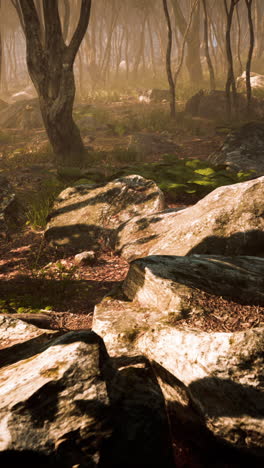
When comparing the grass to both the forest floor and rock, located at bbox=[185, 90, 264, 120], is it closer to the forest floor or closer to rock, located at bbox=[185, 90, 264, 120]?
the forest floor

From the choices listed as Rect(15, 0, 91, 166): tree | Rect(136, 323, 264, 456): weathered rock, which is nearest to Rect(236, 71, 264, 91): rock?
Rect(15, 0, 91, 166): tree

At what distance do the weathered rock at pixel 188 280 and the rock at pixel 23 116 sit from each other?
14.7m

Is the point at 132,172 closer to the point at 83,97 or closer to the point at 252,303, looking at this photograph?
the point at 252,303

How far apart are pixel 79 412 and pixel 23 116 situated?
17.0 metres

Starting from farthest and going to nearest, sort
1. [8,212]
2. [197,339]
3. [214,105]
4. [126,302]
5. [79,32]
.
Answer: [214,105], [79,32], [8,212], [126,302], [197,339]

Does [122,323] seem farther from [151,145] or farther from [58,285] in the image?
[151,145]

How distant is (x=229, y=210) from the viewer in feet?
14.7

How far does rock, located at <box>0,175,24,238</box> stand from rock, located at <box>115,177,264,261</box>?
2.56 meters

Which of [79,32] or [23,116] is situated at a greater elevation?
[79,32]

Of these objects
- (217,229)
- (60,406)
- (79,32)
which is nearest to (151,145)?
(79,32)

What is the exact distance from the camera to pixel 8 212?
6.69m

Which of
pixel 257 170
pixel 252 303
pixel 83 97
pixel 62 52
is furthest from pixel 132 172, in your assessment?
pixel 83 97

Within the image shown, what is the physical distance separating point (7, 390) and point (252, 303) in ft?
6.75

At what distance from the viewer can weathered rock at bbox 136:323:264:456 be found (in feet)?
7.06
